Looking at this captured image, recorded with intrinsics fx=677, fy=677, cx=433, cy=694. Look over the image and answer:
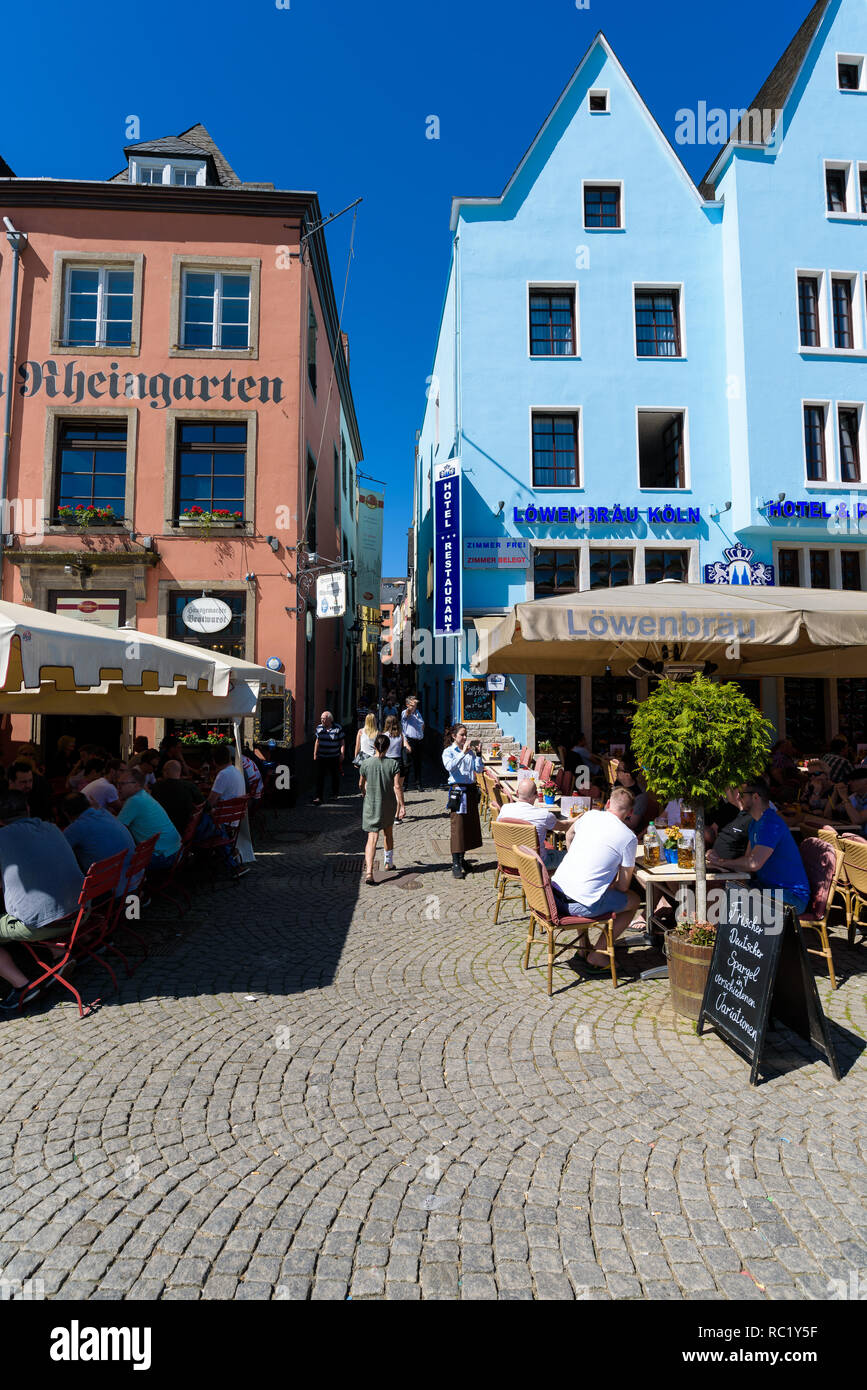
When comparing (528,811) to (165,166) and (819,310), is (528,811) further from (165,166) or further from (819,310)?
(165,166)

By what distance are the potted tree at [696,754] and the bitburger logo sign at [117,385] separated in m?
14.6

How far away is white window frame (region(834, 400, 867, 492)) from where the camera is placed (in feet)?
54.3

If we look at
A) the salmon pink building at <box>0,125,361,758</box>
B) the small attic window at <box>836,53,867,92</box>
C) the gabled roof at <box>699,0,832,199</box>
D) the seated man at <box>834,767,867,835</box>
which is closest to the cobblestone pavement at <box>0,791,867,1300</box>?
the seated man at <box>834,767,867,835</box>

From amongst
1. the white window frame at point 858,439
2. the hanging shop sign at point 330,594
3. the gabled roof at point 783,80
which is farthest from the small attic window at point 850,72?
the hanging shop sign at point 330,594

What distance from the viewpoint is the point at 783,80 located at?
59.2 feet

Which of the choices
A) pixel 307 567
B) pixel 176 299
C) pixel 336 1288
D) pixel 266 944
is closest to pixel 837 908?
A: pixel 266 944

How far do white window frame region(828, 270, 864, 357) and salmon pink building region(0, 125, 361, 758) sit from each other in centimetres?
1302

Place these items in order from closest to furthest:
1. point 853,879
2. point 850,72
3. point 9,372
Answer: point 853,879
point 9,372
point 850,72

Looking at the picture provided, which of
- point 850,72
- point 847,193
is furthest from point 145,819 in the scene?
point 850,72

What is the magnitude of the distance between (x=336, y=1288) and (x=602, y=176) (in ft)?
73.7

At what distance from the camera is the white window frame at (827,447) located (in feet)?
54.1

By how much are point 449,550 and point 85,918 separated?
13.1 meters
